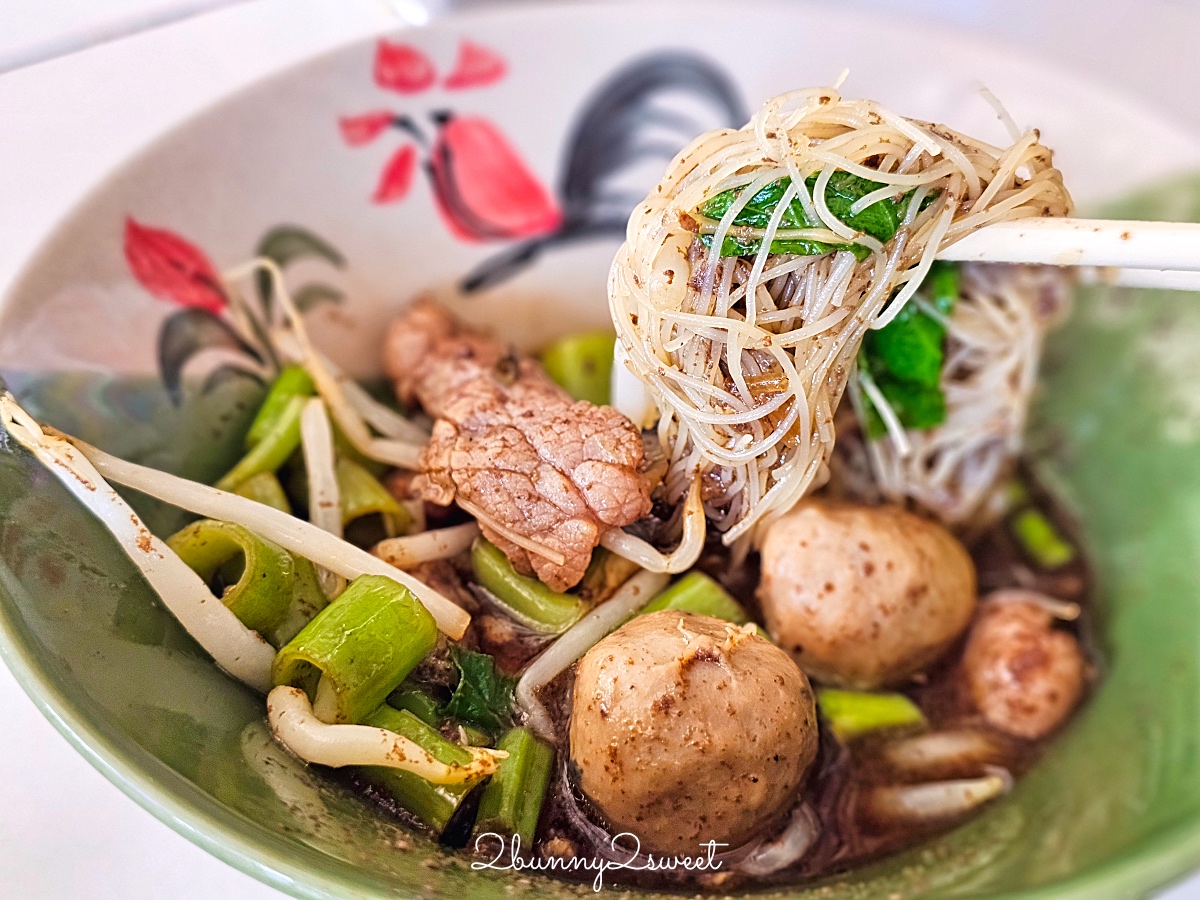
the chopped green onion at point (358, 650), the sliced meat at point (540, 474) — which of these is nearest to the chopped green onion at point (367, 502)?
the sliced meat at point (540, 474)

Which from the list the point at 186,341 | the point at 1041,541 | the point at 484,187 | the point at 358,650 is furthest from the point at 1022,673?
the point at 186,341

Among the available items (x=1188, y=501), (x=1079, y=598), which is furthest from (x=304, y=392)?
(x=1188, y=501)

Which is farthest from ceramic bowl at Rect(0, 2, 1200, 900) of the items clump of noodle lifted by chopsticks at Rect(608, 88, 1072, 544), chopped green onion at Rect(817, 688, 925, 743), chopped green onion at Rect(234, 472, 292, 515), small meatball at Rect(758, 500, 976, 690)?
clump of noodle lifted by chopsticks at Rect(608, 88, 1072, 544)

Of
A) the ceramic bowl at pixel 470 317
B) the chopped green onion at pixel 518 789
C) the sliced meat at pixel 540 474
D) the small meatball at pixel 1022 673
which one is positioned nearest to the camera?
the ceramic bowl at pixel 470 317

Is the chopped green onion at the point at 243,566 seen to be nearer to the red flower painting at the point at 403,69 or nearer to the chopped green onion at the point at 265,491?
the chopped green onion at the point at 265,491

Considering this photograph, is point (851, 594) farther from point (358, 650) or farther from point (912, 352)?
point (358, 650)

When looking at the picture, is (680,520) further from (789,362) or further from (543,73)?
(543,73)

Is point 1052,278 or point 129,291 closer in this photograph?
point 129,291
